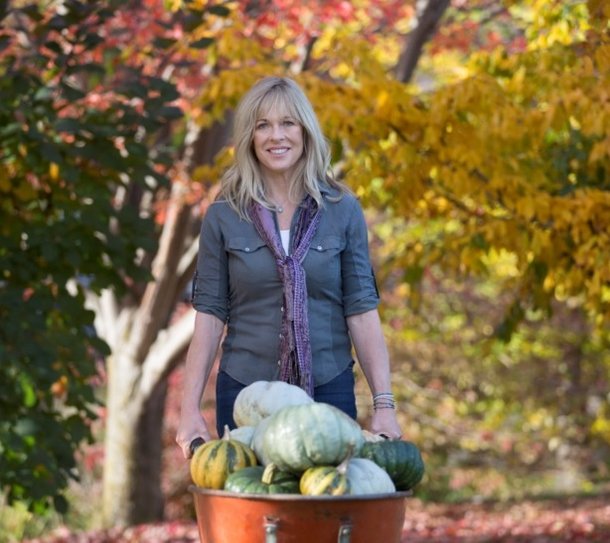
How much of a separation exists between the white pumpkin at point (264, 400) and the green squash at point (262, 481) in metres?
0.30

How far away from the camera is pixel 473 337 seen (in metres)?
14.3

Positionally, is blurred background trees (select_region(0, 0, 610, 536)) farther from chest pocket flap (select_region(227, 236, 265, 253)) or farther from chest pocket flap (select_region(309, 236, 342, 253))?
chest pocket flap (select_region(227, 236, 265, 253))

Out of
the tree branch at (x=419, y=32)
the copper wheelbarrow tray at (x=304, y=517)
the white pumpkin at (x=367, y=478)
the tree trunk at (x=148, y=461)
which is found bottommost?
the tree trunk at (x=148, y=461)

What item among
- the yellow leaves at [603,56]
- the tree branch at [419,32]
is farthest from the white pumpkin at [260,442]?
the tree branch at [419,32]

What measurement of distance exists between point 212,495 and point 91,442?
4196 millimetres

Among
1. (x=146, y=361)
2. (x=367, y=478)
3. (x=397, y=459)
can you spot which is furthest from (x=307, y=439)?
(x=146, y=361)

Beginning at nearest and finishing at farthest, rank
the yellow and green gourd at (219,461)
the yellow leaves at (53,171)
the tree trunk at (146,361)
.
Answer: the yellow and green gourd at (219,461) → the yellow leaves at (53,171) → the tree trunk at (146,361)

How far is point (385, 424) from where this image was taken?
12.5 feet

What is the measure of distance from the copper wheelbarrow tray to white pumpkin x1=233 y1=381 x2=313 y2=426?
1.26 feet

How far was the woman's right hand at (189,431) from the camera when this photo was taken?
3.68 metres

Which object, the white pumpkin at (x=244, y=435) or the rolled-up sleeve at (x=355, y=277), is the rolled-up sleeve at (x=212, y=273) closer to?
the rolled-up sleeve at (x=355, y=277)

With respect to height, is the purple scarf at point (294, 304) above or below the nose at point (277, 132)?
below

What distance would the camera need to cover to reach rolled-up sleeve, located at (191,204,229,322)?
3943mm

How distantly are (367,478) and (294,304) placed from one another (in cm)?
85
